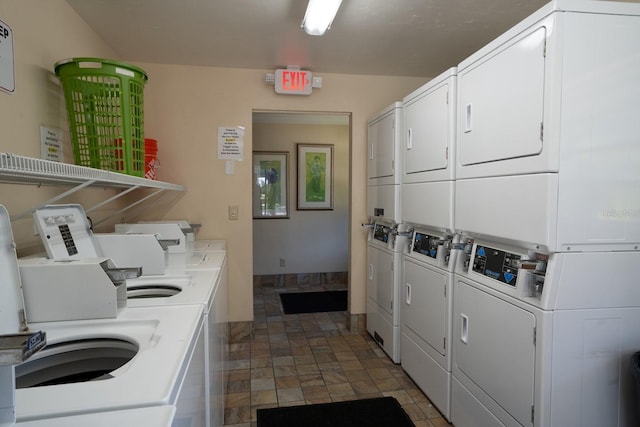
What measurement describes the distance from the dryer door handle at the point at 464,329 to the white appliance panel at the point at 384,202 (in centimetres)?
102

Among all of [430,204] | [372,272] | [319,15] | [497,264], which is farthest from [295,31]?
[372,272]

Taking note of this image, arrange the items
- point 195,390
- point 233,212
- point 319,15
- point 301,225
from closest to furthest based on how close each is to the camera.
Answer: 1. point 195,390
2. point 319,15
3. point 233,212
4. point 301,225

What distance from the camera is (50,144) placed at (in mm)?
1932

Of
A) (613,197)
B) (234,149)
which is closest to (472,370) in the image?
(613,197)

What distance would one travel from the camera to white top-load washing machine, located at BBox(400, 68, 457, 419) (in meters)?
2.08

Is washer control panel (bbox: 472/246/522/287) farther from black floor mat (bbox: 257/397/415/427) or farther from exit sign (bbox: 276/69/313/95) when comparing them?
exit sign (bbox: 276/69/313/95)

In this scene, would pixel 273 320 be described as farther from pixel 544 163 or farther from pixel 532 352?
pixel 544 163

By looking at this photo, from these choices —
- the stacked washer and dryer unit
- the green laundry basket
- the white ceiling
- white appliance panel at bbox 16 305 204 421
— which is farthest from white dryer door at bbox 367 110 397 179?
white appliance panel at bbox 16 305 204 421

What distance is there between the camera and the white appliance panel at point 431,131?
206 centimetres

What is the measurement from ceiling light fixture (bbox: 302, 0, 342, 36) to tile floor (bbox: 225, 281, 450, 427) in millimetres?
2432

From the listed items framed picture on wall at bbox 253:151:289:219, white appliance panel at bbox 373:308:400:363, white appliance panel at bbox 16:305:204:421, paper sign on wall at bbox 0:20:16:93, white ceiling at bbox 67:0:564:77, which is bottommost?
white appliance panel at bbox 373:308:400:363

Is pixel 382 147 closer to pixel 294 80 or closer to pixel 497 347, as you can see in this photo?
pixel 294 80

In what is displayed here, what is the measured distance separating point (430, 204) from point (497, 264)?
2.30 ft

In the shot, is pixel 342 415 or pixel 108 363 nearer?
pixel 108 363
